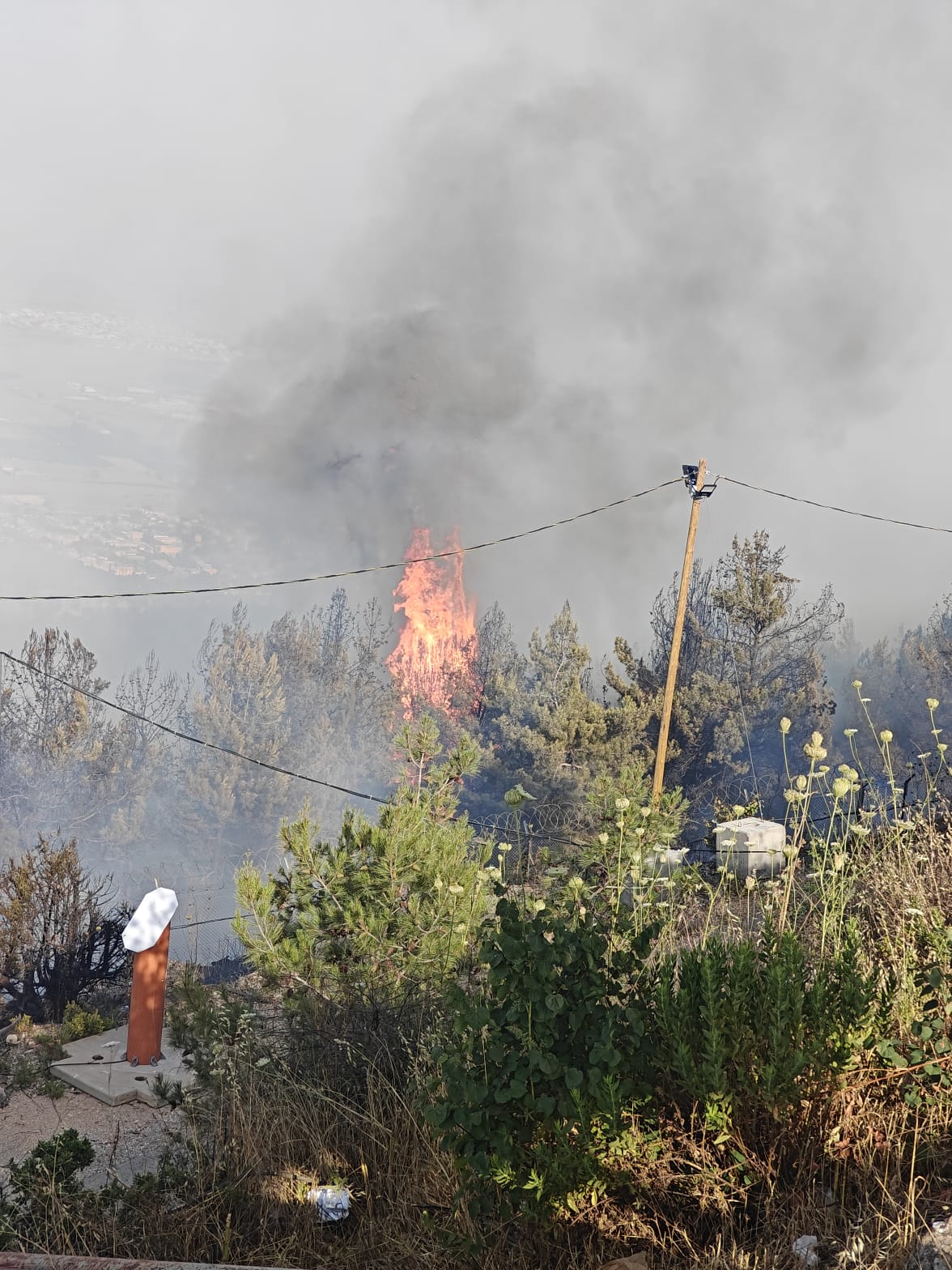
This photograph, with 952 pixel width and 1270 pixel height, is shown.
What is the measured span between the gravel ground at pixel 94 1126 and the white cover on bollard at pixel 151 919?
1.08 meters

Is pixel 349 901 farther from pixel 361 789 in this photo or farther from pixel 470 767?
pixel 361 789

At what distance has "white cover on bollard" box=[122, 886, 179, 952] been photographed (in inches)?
280

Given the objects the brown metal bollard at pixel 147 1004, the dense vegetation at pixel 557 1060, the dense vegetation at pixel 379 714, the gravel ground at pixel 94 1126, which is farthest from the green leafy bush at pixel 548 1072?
the dense vegetation at pixel 379 714

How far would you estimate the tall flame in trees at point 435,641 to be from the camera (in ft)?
94.3

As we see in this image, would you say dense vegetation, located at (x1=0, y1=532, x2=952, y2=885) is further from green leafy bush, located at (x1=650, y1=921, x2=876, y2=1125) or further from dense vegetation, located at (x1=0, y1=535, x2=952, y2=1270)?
green leafy bush, located at (x1=650, y1=921, x2=876, y2=1125)

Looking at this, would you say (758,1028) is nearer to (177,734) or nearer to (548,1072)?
(548,1072)

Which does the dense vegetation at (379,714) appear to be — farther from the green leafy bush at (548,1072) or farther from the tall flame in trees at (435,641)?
the green leafy bush at (548,1072)

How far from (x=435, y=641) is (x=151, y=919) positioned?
81.4ft

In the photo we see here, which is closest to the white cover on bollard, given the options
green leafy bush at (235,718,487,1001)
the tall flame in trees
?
green leafy bush at (235,718,487,1001)

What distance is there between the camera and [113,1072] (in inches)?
290

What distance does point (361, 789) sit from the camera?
28078 millimetres

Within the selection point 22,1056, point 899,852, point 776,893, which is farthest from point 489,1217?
point 22,1056

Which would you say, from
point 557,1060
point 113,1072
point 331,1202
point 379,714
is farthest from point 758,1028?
point 379,714

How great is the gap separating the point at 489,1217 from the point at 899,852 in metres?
2.11
